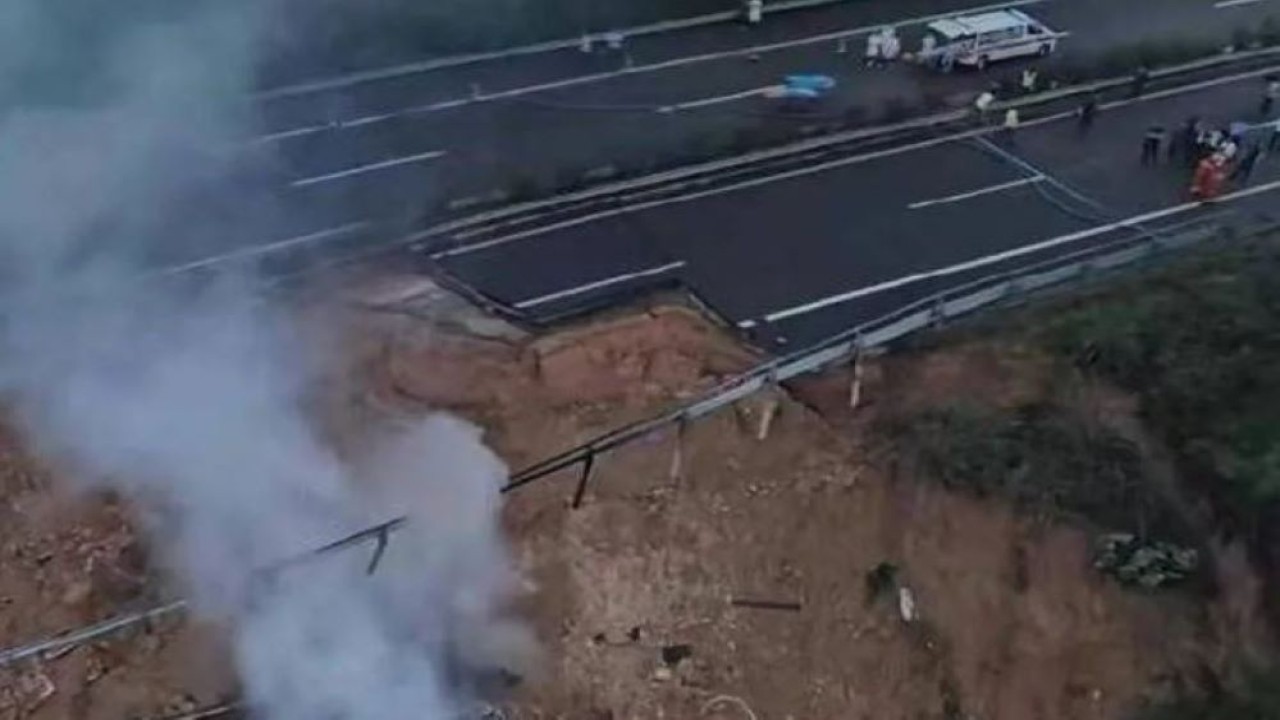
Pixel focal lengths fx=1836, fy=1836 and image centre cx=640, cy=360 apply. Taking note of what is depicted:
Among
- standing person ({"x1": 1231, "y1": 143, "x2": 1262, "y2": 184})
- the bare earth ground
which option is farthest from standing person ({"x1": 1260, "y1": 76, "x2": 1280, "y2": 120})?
the bare earth ground

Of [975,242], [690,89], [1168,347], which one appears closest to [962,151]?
[975,242]

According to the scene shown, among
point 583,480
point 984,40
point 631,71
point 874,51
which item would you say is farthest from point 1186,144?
point 583,480

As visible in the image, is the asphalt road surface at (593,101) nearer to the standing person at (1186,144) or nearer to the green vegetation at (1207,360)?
the standing person at (1186,144)

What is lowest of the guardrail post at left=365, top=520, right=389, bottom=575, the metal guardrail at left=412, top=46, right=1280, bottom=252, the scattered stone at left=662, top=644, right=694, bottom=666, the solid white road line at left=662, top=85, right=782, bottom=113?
the scattered stone at left=662, top=644, right=694, bottom=666

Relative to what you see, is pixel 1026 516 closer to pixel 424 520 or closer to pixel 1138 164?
pixel 424 520

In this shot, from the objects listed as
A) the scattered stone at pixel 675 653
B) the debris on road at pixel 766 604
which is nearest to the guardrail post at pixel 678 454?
the debris on road at pixel 766 604

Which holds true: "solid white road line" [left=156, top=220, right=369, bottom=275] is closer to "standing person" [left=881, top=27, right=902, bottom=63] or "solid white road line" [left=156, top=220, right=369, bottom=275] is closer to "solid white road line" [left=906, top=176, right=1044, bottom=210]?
"solid white road line" [left=906, top=176, right=1044, bottom=210]
